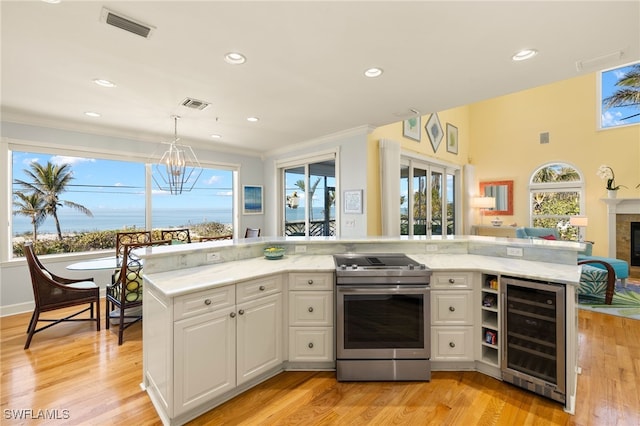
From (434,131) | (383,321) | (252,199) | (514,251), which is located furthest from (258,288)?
(434,131)

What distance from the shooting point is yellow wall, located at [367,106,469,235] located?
4.64 metres

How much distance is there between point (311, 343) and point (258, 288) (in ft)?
2.28

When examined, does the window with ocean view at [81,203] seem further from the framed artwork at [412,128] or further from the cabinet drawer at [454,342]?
the cabinet drawer at [454,342]

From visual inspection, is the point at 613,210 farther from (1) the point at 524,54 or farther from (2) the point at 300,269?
(2) the point at 300,269

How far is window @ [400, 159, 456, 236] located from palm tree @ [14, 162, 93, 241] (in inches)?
214

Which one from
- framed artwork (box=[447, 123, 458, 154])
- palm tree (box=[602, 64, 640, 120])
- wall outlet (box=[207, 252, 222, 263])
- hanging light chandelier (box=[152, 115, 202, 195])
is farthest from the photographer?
framed artwork (box=[447, 123, 458, 154])

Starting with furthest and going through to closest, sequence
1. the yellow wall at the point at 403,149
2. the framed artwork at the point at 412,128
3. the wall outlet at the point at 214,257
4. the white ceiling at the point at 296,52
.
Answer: the framed artwork at the point at 412,128, the yellow wall at the point at 403,149, the wall outlet at the point at 214,257, the white ceiling at the point at 296,52

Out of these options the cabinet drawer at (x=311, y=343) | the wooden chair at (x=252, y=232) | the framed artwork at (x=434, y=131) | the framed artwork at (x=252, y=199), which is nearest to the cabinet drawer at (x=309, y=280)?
the cabinet drawer at (x=311, y=343)

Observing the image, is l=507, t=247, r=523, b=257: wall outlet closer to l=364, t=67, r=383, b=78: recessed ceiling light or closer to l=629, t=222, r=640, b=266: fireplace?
l=364, t=67, r=383, b=78: recessed ceiling light

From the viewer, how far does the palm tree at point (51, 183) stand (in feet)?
13.5

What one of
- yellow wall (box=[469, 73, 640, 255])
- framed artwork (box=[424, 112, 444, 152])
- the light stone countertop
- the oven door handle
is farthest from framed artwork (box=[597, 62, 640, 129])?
the oven door handle

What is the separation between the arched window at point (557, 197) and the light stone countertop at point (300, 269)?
220 inches

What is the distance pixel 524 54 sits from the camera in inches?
92.0

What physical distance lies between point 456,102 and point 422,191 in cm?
281
